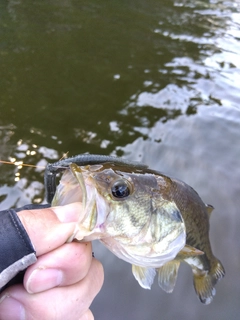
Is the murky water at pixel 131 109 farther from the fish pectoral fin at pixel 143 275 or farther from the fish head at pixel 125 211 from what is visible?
the fish head at pixel 125 211

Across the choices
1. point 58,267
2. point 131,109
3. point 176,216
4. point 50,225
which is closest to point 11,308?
point 58,267

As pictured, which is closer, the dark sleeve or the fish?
the dark sleeve

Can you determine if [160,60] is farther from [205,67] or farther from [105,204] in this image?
[105,204]

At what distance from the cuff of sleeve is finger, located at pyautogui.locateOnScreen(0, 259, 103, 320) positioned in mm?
127

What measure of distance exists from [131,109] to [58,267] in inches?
177

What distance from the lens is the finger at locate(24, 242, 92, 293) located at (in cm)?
126

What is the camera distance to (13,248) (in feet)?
3.92

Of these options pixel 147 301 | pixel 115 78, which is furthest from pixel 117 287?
pixel 115 78

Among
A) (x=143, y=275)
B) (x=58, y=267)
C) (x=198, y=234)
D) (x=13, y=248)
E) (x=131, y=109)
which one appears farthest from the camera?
(x=131, y=109)

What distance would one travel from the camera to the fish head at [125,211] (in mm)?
1296

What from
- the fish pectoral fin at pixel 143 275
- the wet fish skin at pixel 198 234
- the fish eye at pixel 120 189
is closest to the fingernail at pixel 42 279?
the fish eye at pixel 120 189

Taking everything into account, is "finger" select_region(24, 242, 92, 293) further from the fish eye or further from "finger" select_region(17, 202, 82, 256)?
the fish eye

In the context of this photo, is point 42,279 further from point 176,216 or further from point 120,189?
point 176,216

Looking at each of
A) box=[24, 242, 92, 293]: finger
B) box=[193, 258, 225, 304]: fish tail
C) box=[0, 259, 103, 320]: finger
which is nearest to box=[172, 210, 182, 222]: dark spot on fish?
box=[24, 242, 92, 293]: finger
